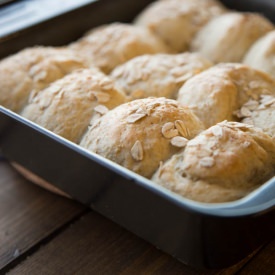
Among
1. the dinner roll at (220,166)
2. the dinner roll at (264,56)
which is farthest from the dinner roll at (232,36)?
the dinner roll at (220,166)

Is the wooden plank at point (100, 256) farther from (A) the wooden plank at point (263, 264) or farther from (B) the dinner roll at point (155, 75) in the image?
(B) the dinner roll at point (155, 75)

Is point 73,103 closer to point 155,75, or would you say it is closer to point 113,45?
point 155,75

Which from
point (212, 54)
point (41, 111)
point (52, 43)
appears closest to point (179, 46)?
point (212, 54)

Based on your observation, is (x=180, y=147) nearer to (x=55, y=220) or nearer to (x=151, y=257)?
(x=151, y=257)

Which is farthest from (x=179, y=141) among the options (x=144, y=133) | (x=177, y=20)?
(x=177, y=20)

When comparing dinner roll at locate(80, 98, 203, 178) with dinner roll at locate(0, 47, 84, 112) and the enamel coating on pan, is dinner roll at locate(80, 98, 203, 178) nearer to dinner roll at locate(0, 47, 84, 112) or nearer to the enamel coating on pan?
the enamel coating on pan
